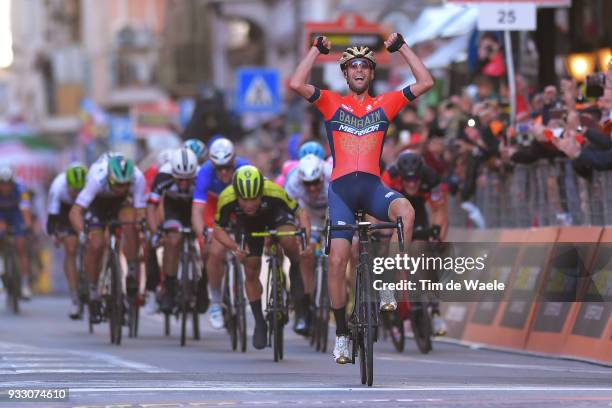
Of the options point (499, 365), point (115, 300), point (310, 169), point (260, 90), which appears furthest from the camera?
point (260, 90)

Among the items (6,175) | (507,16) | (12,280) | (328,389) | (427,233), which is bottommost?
(12,280)

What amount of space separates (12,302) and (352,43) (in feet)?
20.5

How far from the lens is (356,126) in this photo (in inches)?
530

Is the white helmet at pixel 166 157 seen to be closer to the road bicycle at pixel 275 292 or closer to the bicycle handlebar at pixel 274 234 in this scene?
the bicycle handlebar at pixel 274 234

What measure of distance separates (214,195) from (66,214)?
5.07 m

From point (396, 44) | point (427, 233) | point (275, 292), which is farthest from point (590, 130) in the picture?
point (396, 44)

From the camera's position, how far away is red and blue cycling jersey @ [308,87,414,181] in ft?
44.0

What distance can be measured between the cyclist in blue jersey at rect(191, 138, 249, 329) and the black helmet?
5.51 ft

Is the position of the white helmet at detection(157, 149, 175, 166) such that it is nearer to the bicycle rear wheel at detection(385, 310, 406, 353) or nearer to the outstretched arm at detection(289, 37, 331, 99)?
the bicycle rear wheel at detection(385, 310, 406, 353)

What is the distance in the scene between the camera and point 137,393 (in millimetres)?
12109

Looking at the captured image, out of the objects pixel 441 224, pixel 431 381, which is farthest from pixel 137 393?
pixel 441 224

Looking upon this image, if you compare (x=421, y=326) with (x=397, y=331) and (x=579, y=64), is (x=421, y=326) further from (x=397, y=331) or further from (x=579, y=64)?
(x=579, y=64)

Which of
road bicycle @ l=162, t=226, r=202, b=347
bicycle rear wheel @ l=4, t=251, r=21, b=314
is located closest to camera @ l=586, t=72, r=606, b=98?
road bicycle @ l=162, t=226, r=202, b=347

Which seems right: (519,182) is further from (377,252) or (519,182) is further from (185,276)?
(377,252)
